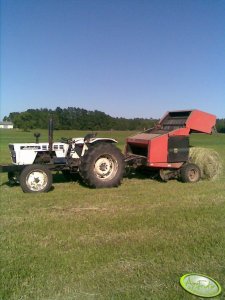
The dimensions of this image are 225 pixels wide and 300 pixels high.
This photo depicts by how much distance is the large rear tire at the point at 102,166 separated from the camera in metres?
9.20

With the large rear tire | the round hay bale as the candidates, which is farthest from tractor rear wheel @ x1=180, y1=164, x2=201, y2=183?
the large rear tire

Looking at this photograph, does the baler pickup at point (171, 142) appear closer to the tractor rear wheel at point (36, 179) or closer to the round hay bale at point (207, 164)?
the round hay bale at point (207, 164)

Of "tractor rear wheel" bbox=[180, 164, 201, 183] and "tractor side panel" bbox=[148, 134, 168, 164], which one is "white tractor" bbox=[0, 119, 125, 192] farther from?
"tractor rear wheel" bbox=[180, 164, 201, 183]

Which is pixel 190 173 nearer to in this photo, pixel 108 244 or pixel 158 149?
pixel 158 149

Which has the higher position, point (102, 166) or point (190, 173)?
point (102, 166)

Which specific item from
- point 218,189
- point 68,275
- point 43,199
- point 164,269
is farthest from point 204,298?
point 218,189

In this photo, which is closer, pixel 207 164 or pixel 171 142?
pixel 171 142

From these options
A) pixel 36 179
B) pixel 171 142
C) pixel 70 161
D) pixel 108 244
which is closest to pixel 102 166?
pixel 70 161

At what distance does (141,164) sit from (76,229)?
4908 mm

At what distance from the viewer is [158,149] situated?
1004cm

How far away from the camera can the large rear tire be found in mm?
9203

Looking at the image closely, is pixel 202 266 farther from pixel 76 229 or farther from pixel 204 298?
pixel 76 229

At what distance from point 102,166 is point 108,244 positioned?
473 cm

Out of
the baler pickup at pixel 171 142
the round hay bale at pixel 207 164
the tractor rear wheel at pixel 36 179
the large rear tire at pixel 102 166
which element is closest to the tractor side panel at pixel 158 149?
the baler pickup at pixel 171 142
